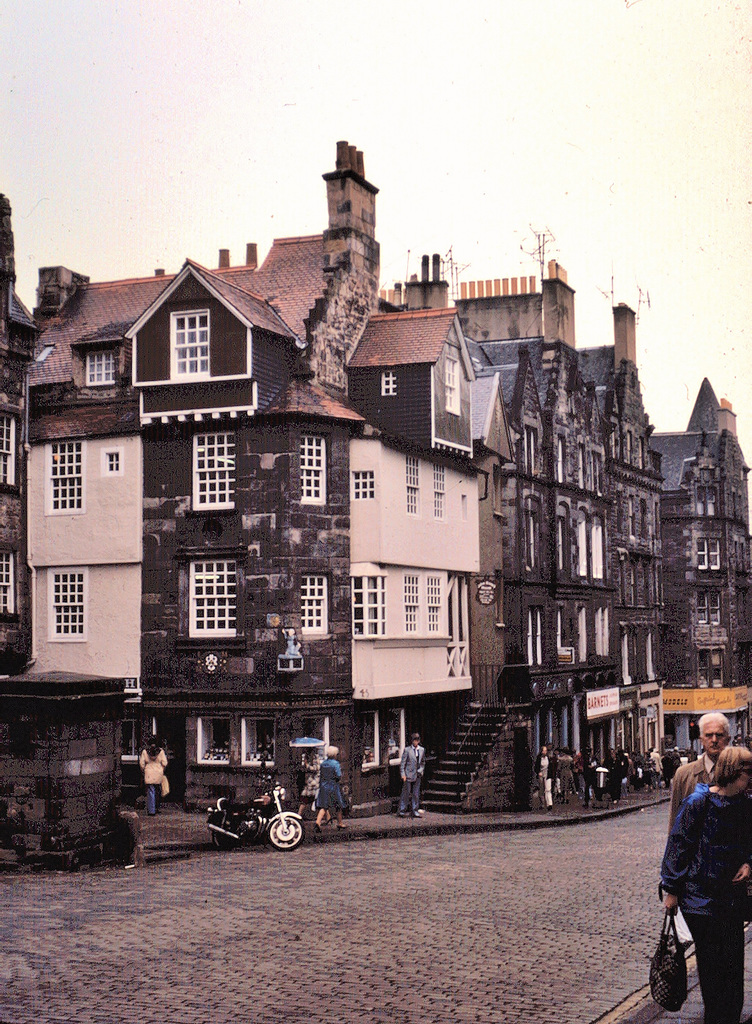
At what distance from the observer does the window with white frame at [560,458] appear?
4728 cm

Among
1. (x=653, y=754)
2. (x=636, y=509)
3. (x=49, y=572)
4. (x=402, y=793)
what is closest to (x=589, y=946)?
(x=402, y=793)

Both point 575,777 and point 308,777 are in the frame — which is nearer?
point 308,777

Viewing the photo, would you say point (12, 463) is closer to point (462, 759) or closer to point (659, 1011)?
point (462, 759)

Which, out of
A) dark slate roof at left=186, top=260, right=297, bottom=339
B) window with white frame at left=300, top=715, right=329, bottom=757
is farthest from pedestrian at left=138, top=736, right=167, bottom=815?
dark slate roof at left=186, top=260, right=297, bottom=339

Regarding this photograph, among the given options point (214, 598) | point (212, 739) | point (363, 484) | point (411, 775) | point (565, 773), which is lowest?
point (565, 773)

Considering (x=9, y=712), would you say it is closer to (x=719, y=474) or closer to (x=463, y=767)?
(x=463, y=767)

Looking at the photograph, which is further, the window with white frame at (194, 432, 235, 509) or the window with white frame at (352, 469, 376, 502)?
the window with white frame at (352, 469, 376, 502)

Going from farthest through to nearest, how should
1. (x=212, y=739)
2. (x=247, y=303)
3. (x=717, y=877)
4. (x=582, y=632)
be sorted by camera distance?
(x=582, y=632), (x=247, y=303), (x=212, y=739), (x=717, y=877)

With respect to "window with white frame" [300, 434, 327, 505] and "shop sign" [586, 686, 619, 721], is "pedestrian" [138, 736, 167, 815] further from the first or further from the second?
"shop sign" [586, 686, 619, 721]

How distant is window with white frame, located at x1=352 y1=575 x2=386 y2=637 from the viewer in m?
32.2

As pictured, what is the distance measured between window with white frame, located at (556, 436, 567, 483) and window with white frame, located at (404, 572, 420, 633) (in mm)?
14155

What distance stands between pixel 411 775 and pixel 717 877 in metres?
22.6

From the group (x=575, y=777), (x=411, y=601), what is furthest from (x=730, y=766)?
(x=575, y=777)

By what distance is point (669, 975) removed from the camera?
8586 mm
